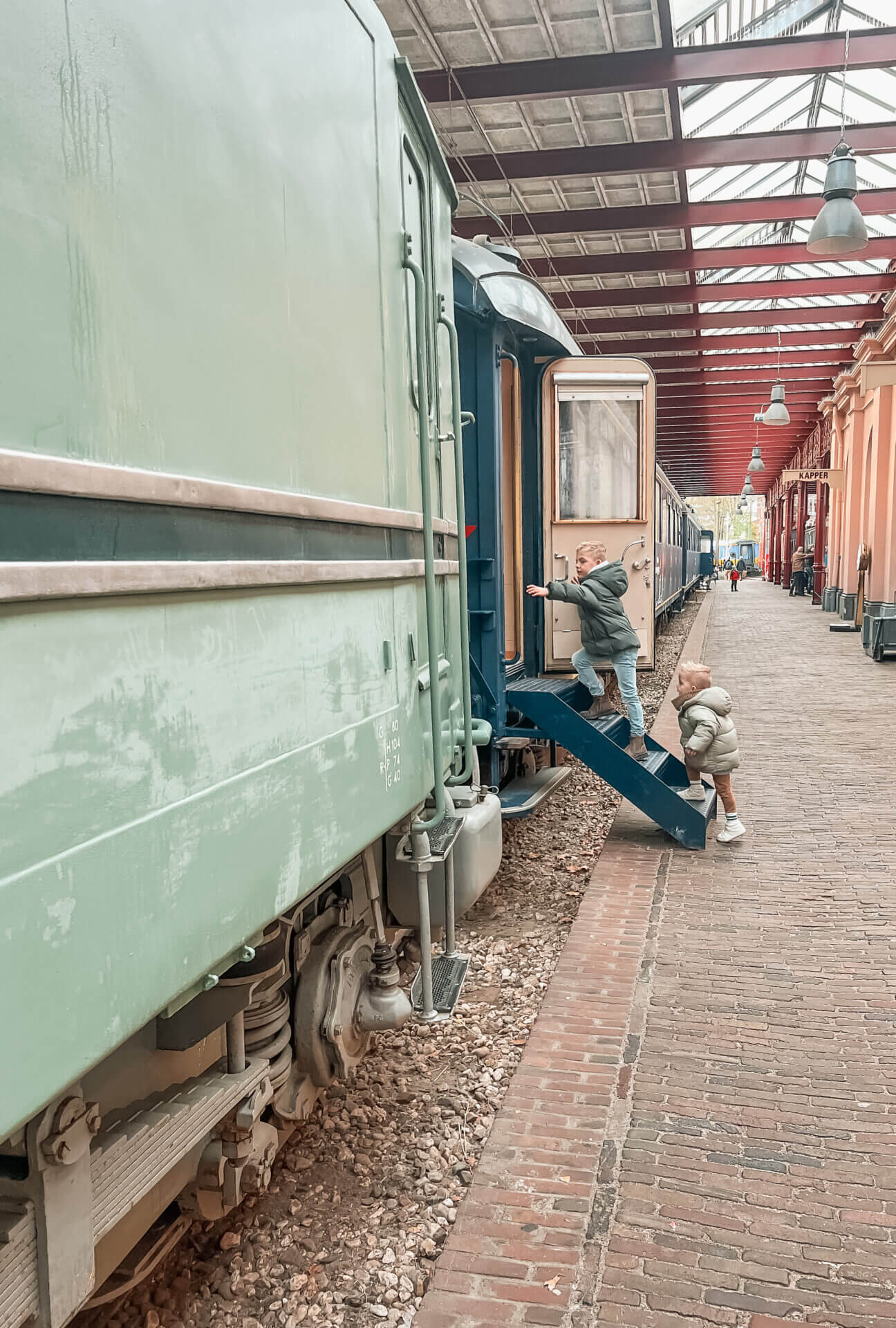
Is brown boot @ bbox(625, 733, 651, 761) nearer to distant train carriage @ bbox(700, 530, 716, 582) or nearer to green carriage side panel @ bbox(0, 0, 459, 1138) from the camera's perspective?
green carriage side panel @ bbox(0, 0, 459, 1138)

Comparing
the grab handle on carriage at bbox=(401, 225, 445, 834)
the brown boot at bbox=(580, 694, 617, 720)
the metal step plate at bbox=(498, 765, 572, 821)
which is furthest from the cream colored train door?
the grab handle on carriage at bbox=(401, 225, 445, 834)

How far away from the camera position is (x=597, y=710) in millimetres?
7574

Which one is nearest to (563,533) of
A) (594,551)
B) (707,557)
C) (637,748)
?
(594,551)

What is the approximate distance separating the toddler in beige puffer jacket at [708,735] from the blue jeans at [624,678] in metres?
0.39

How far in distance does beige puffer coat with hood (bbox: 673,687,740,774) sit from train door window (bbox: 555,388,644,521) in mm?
1601

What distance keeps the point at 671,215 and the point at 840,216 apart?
606 cm

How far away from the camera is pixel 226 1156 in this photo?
8.52ft

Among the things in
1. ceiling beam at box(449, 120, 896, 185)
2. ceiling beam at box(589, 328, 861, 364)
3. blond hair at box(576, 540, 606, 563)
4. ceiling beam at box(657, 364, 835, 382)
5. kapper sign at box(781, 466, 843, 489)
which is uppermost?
ceiling beam at box(449, 120, 896, 185)

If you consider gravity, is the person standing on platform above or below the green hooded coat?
below

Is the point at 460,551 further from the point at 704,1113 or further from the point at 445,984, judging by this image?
→ the point at 704,1113

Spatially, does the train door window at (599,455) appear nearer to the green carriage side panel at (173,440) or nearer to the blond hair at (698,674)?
the blond hair at (698,674)

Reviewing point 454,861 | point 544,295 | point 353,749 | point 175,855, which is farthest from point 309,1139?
point 544,295

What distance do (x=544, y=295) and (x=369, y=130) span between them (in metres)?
4.36

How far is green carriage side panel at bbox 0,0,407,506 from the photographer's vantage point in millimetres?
1355
